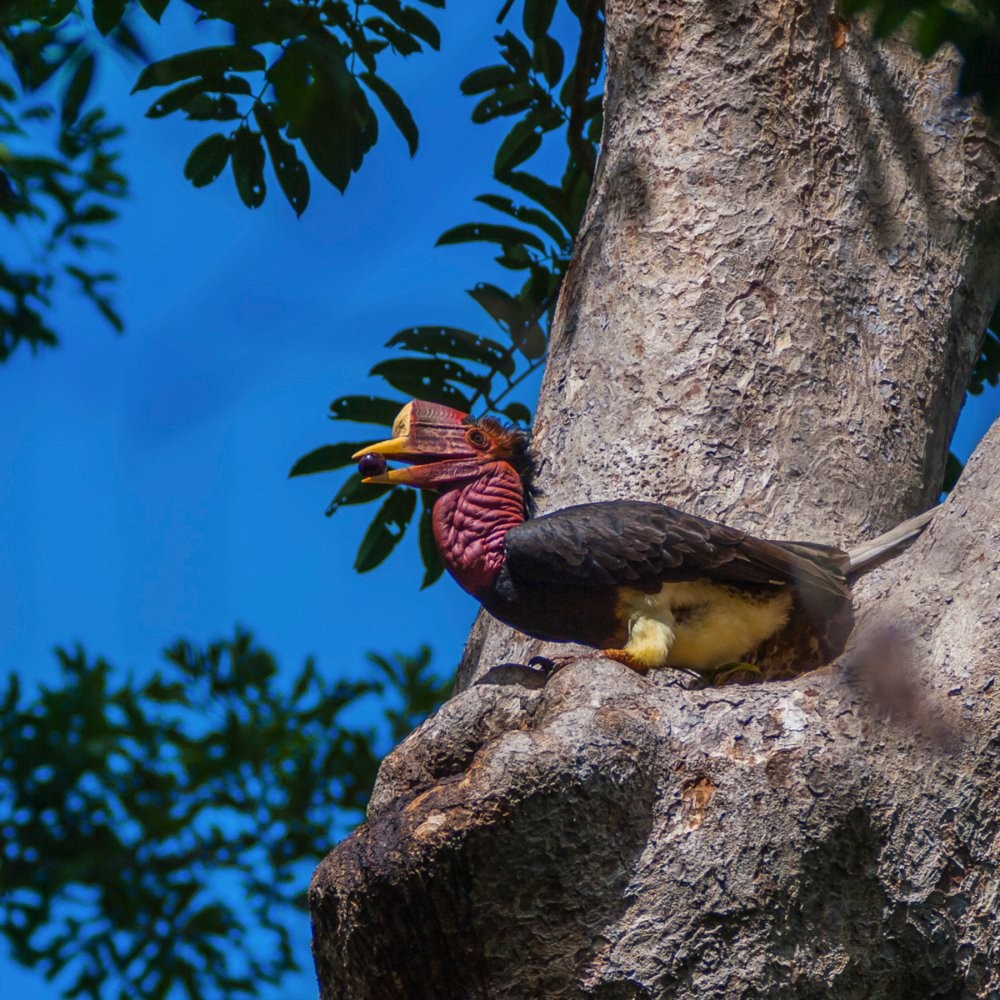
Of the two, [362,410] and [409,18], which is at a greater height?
[409,18]

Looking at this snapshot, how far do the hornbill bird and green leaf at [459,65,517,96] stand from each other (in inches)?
71.6

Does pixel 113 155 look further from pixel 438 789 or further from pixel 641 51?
pixel 438 789

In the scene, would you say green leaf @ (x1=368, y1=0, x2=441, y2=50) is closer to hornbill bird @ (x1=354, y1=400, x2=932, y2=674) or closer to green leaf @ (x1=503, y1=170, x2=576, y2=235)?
green leaf @ (x1=503, y1=170, x2=576, y2=235)

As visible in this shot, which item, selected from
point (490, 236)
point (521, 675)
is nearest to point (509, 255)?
point (490, 236)

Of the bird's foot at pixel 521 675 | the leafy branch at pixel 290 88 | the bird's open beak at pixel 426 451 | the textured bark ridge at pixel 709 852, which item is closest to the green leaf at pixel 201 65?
the leafy branch at pixel 290 88

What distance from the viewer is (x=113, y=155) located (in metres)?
5.93

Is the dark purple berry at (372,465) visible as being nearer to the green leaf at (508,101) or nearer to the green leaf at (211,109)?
the green leaf at (211,109)

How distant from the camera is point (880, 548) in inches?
106

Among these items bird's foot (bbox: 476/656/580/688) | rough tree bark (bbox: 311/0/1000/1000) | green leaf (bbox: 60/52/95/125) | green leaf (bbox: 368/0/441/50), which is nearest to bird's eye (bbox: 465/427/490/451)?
rough tree bark (bbox: 311/0/1000/1000)

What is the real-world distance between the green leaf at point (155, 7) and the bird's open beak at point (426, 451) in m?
1.10

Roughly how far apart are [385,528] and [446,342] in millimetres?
562

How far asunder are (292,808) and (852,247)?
362 cm

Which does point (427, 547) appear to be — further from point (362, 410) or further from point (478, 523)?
point (478, 523)

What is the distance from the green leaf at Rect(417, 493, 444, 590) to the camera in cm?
399
